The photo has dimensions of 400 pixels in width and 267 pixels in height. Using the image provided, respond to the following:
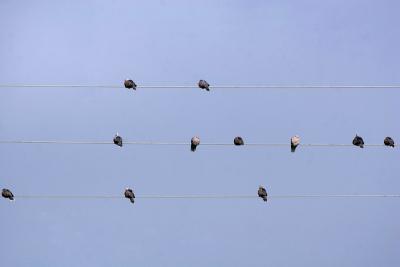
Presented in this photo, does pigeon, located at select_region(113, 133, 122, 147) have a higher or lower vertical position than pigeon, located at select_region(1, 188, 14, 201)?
higher

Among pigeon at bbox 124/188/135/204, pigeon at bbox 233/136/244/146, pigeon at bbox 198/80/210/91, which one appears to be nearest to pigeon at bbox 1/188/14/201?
pigeon at bbox 124/188/135/204

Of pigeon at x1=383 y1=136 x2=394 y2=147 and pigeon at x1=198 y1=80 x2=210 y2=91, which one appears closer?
pigeon at x1=198 y1=80 x2=210 y2=91

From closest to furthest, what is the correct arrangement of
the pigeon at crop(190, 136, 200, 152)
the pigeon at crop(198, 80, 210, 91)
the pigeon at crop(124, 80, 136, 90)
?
the pigeon at crop(124, 80, 136, 90) → the pigeon at crop(198, 80, 210, 91) → the pigeon at crop(190, 136, 200, 152)

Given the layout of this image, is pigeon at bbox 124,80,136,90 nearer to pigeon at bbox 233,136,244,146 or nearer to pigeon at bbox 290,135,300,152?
pigeon at bbox 233,136,244,146

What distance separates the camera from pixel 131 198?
62.9 feet

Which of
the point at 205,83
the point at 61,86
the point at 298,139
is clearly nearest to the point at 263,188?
the point at 298,139

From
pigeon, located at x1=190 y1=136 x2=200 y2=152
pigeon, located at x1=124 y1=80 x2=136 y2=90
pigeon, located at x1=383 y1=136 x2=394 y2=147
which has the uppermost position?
pigeon, located at x1=124 y1=80 x2=136 y2=90

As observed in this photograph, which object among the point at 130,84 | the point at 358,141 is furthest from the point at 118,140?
the point at 358,141

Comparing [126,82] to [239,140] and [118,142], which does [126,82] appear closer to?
[118,142]

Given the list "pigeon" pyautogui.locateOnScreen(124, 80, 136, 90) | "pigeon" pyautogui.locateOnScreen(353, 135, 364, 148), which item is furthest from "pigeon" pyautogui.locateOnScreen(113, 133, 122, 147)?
"pigeon" pyautogui.locateOnScreen(353, 135, 364, 148)

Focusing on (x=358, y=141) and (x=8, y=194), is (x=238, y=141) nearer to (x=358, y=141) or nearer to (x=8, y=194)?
(x=358, y=141)

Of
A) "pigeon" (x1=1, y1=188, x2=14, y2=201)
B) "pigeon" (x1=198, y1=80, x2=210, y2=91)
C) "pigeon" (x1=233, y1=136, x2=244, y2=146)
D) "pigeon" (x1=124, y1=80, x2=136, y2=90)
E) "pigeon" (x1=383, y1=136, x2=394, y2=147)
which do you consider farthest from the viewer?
"pigeon" (x1=1, y1=188, x2=14, y2=201)

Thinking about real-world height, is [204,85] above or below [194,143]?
above

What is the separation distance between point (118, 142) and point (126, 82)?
1.31m
